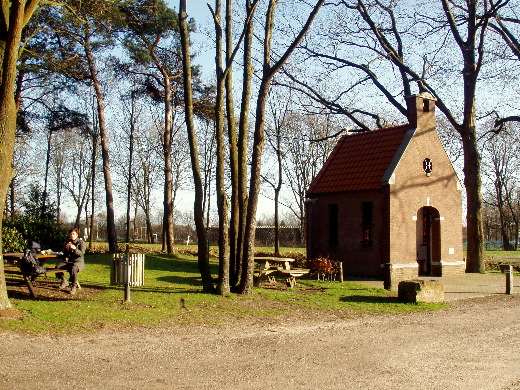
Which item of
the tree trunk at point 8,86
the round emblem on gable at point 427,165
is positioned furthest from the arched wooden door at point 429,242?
the tree trunk at point 8,86

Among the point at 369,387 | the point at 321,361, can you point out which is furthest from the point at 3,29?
the point at 369,387

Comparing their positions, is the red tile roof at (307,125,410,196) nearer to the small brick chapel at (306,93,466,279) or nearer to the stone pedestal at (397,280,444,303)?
the small brick chapel at (306,93,466,279)

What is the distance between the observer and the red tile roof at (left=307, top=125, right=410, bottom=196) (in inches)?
848

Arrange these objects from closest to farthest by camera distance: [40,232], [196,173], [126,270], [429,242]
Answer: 1. [126,270]
2. [196,173]
3. [429,242]
4. [40,232]

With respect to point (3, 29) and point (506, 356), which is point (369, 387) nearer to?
point (506, 356)

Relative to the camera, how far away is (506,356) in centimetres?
839

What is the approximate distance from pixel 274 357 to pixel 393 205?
13227 mm

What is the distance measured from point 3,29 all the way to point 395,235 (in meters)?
14.6

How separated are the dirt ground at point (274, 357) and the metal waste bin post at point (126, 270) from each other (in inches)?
111

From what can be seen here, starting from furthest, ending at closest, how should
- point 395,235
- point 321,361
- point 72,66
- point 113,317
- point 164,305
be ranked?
point 72,66 → point 395,235 → point 164,305 → point 113,317 → point 321,361

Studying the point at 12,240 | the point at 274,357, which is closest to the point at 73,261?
the point at 274,357

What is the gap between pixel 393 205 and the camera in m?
20.3

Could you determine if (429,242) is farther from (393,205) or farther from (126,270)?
(126,270)

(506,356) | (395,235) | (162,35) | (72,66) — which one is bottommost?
(506,356)
